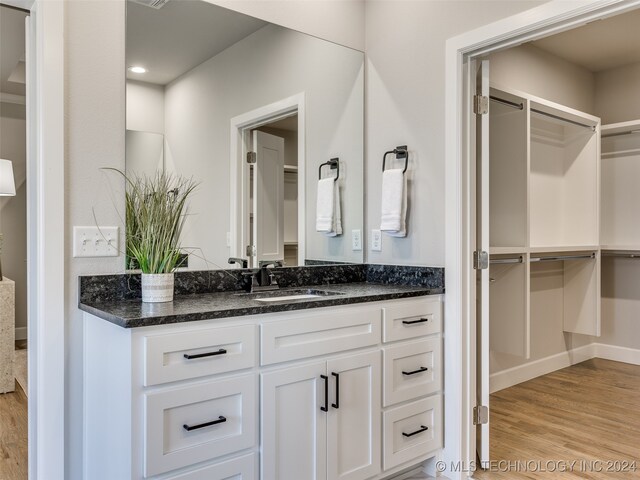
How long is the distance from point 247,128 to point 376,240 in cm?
89

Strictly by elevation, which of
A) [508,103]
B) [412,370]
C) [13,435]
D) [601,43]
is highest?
[601,43]

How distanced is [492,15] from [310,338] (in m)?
1.55

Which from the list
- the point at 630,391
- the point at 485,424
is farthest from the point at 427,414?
the point at 630,391

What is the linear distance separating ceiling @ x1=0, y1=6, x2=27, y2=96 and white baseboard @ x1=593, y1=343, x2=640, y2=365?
4869mm

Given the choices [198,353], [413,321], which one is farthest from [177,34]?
[413,321]

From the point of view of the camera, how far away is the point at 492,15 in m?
2.09

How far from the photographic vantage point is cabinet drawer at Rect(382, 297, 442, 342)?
2.08 meters

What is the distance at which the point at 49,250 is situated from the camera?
1720 millimetres

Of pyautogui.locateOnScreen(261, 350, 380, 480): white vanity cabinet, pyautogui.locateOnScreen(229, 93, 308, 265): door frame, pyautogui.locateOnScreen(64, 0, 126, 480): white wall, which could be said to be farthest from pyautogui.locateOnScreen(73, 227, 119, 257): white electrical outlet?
pyautogui.locateOnScreen(261, 350, 380, 480): white vanity cabinet

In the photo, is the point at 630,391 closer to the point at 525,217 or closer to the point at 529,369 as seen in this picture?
the point at 529,369

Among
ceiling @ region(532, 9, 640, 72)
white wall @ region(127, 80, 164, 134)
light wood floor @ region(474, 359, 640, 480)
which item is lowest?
light wood floor @ region(474, 359, 640, 480)

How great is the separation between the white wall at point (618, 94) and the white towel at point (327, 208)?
9.89 ft

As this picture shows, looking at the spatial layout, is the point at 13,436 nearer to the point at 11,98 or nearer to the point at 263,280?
the point at 263,280

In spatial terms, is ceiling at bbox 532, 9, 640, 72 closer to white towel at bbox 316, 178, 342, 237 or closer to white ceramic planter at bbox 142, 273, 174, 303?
white towel at bbox 316, 178, 342, 237
